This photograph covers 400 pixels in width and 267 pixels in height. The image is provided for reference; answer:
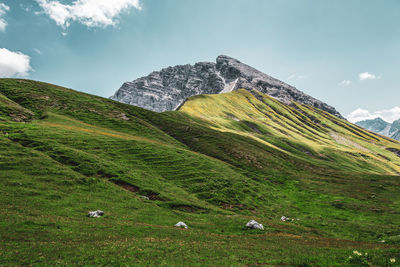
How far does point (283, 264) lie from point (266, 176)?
63.5 meters

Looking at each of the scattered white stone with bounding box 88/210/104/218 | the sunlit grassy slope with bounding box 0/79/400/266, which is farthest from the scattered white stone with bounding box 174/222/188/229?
the scattered white stone with bounding box 88/210/104/218

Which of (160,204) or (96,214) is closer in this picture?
(96,214)

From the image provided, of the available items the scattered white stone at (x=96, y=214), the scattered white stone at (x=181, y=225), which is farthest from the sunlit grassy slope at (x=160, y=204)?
the scattered white stone at (x=181, y=225)

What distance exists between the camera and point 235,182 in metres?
60.4

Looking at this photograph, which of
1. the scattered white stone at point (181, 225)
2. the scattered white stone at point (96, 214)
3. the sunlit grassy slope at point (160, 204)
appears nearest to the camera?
the sunlit grassy slope at point (160, 204)

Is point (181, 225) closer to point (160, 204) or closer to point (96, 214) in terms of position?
point (160, 204)

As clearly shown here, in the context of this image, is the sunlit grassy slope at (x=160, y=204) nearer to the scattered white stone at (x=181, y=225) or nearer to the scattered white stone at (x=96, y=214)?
the scattered white stone at (x=96, y=214)

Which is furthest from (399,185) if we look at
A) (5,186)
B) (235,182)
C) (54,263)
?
(5,186)

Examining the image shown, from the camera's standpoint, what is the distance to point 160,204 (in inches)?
1531

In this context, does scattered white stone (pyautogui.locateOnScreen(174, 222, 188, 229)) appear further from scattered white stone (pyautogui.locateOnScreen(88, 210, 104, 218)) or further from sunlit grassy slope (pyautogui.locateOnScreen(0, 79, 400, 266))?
scattered white stone (pyautogui.locateOnScreen(88, 210, 104, 218))

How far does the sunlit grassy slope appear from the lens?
1870 cm

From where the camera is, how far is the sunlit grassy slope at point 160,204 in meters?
18.7

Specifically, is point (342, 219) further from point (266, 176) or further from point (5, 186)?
point (5, 186)

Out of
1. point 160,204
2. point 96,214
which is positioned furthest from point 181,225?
point 96,214
